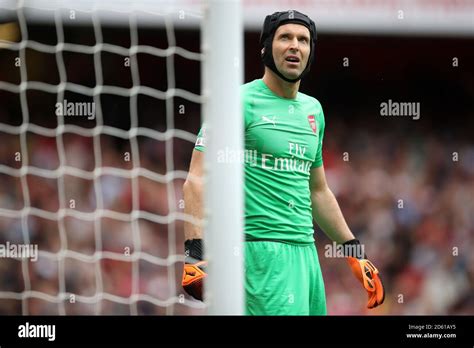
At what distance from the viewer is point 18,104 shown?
6449 millimetres

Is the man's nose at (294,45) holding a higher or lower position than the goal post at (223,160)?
higher

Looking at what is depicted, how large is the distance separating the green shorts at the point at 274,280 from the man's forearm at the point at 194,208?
0.80 ft

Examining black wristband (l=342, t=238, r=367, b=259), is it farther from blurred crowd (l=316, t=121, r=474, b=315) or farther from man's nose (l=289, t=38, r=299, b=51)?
blurred crowd (l=316, t=121, r=474, b=315)

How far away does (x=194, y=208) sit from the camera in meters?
2.85

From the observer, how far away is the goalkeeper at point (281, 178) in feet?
9.83

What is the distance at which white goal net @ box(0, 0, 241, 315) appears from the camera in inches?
208

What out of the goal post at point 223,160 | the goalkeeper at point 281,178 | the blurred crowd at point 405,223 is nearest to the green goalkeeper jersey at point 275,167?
the goalkeeper at point 281,178

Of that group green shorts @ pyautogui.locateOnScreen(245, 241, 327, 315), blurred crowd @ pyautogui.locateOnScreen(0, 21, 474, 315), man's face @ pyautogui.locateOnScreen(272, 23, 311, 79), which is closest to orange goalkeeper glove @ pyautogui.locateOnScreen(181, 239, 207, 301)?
green shorts @ pyautogui.locateOnScreen(245, 241, 327, 315)

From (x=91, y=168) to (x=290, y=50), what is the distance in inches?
125

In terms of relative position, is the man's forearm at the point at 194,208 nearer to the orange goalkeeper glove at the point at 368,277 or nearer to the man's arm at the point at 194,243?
the man's arm at the point at 194,243

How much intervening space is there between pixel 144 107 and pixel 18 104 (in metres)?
0.97

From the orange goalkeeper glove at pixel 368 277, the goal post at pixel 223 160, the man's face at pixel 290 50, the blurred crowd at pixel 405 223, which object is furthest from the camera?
the blurred crowd at pixel 405 223
